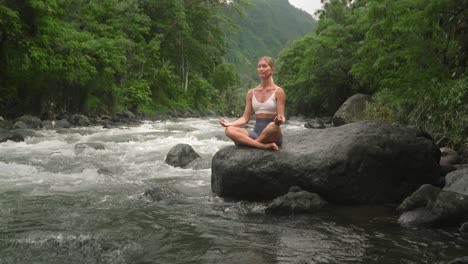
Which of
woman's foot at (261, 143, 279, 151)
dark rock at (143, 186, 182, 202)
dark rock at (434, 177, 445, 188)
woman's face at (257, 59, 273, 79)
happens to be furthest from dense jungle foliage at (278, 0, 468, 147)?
dark rock at (143, 186, 182, 202)

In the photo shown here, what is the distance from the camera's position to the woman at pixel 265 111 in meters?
6.53

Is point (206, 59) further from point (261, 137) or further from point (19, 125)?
point (261, 137)

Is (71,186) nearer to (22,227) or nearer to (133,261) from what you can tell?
(22,227)

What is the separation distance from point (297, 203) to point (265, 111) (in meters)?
1.57

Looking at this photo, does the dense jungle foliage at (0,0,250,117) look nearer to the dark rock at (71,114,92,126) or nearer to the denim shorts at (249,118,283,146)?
the dark rock at (71,114,92,126)

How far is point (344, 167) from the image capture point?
6.25m

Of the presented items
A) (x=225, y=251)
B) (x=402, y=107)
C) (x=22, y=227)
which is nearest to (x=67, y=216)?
(x=22, y=227)

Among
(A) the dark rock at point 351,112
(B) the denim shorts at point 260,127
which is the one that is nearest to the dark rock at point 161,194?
(B) the denim shorts at point 260,127

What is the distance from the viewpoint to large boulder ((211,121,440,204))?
6.27 metres

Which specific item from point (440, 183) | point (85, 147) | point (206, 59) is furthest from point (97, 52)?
point (206, 59)

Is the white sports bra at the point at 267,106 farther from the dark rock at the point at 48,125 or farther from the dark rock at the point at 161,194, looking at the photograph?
the dark rock at the point at 48,125

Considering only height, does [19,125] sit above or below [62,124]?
above

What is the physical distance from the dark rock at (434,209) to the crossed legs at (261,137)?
6.93 ft

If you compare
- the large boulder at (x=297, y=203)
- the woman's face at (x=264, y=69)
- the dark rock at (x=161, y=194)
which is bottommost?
the dark rock at (x=161, y=194)
